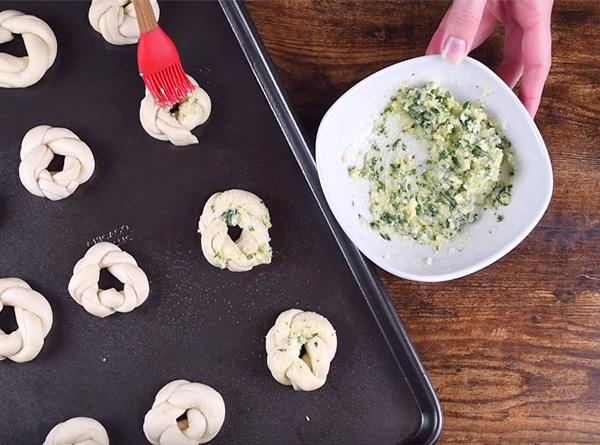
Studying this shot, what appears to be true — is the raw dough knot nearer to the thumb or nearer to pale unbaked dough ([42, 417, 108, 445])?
pale unbaked dough ([42, 417, 108, 445])

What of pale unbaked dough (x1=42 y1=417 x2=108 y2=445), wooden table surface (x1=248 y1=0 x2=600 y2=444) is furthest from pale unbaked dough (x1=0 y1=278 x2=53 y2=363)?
wooden table surface (x1=248 y1=0 x2=600 y2=444)

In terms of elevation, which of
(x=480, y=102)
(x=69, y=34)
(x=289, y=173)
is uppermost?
(x=69, y=34)

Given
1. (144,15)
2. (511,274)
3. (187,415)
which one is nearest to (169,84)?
(144,15)

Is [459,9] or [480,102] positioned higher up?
[459,9]

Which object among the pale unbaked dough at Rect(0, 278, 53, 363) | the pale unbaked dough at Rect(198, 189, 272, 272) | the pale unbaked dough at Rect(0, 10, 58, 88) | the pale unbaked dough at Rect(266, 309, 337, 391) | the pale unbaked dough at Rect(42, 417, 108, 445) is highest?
the pale unbaked dough at Rect(0, 10, 58, 88)

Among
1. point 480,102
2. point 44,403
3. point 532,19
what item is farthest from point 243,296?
point 532,19

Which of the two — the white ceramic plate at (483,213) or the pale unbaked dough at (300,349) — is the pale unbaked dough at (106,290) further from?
the white ceramic plate at (483,213)

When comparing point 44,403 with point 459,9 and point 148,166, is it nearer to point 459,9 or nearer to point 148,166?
point 148,166

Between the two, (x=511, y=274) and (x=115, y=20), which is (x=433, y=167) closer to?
(x=511, y=274)
